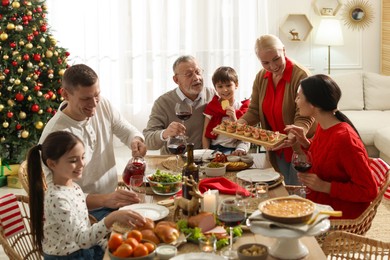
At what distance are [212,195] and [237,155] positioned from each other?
3.26ft

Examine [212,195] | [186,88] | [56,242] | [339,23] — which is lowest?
[56,242]

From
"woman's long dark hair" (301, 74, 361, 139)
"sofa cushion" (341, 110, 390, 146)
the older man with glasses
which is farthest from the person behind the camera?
Result: "sofa cushion" (341, 110, 390, 146)

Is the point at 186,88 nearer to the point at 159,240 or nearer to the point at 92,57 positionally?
the point at 159,240

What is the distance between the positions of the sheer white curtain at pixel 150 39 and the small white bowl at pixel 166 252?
5.17 metres

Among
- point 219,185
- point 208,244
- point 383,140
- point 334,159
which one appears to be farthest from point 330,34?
point 208,244

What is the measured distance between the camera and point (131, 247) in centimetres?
204

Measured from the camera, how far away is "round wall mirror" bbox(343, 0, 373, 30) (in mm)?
7039

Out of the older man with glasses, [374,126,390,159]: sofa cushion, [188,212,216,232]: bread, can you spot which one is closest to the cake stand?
A: [188,212,216,232]: bread

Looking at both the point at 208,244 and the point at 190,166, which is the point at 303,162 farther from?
the point at 208,244

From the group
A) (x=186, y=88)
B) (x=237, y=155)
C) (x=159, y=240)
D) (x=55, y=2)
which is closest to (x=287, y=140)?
(x=237, y=155)

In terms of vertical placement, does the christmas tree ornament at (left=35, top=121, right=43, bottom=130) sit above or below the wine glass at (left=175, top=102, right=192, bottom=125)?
below

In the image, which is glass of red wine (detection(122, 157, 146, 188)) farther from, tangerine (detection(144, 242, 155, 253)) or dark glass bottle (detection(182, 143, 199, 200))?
tangerine (detection(144, 242, 155, 253))

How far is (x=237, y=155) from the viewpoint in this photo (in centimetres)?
341

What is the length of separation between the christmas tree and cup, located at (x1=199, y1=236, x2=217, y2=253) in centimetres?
384
